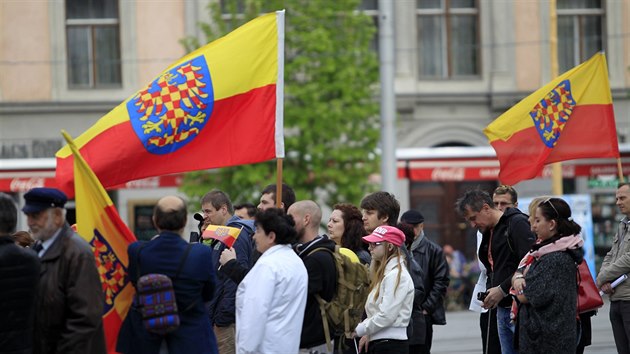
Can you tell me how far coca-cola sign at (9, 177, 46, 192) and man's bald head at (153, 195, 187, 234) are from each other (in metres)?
17.7

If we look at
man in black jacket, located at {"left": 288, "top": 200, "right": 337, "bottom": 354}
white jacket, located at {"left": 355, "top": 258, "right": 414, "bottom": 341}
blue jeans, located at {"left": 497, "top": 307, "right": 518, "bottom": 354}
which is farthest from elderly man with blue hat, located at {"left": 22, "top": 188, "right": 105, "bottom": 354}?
blue jeans, located at {"left": 497, "top": 307, "right": 518, "bottom": 354}

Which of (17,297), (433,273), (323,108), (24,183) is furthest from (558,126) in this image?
(24,183)

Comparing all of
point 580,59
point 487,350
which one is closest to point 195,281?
point 487,350

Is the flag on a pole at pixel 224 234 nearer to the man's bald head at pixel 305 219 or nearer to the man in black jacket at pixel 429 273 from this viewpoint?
the man's bald head at pixel 305 219

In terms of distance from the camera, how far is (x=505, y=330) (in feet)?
33.4

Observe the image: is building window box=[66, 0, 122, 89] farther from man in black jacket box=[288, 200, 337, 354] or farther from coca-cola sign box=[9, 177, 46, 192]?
man in black jacket box=[288, 200, 337, 354]

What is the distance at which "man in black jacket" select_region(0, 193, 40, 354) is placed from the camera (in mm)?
7004

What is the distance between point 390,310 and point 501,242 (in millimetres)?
1477

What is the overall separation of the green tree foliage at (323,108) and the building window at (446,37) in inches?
192

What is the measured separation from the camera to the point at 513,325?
10.1m

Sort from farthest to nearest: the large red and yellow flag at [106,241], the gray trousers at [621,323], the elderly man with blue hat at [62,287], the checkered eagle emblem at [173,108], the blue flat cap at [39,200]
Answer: the gray trousers at [621,323]
the checkered eagle emblem at [173,108]
the large red and yellow flag at [106,241]
the blue flat cap at [39,200]
the elderly man with blue hat at [62,287]

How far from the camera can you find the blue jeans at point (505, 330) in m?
10.2

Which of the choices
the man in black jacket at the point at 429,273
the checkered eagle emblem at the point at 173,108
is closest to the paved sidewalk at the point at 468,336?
the man in black jacket at the point at 429,273

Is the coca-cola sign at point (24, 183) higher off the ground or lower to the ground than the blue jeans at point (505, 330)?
higher
